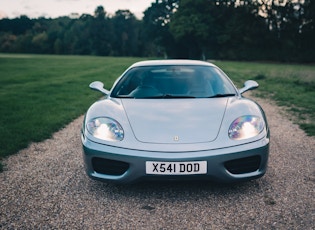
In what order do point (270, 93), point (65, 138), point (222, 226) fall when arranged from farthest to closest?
point (270, 93)
point (65, 138)
point (222, 226)

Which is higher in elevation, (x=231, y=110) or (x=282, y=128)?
(x=231, y=110)

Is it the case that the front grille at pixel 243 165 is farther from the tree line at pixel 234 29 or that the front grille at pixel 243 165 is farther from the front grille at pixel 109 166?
the tree line at pixel 234 29

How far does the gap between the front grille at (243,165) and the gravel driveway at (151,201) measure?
25 centimetres

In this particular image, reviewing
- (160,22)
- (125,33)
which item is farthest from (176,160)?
(125,33)

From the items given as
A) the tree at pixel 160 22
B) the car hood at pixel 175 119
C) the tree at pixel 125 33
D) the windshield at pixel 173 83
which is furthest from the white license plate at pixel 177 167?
the tree at pixel 125 33

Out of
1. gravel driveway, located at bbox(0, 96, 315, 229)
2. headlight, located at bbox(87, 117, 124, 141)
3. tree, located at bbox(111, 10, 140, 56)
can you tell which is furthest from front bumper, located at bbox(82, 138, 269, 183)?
tree, located at bbox(111, 10, 140, 56)

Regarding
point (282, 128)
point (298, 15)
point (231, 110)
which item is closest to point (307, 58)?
point (298, 15)

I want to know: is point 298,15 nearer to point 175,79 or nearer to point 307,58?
point 307,58

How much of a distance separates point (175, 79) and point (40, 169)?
190 cm

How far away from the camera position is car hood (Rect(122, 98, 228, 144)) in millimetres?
2727

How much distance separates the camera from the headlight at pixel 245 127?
9.19 ft

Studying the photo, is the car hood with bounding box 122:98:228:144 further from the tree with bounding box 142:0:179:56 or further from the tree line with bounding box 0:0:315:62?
the tree with bounding box 142:0:179:56

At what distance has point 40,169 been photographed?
3.65 metres

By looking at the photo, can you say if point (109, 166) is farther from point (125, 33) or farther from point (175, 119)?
point (125, 33)
